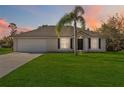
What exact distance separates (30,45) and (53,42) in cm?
241

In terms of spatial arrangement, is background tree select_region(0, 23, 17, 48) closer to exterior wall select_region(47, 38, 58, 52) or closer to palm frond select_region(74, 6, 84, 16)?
exterior wall select_region(47, 38, 58, 52)

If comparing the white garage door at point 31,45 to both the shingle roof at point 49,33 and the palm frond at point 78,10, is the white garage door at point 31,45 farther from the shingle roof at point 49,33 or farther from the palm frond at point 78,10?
the palm frond at point 78,10

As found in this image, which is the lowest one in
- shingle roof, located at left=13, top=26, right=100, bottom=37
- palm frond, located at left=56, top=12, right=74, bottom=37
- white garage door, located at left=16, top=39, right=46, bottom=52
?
white garage door, located at left=16, top=39, right=46, bottom=52

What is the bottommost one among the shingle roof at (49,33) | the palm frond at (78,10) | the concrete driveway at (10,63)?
the concrete driveway at (10,63)

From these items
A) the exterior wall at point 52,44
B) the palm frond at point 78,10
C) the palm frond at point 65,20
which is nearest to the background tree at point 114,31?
the exterior wall at point 52,44

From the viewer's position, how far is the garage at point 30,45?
119ft

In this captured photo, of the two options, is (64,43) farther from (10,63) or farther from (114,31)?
(10,63)

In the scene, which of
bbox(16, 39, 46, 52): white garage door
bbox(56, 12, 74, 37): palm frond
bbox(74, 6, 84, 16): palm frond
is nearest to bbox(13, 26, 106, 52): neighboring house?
bbox(16, 39, 46, 52): white garage door

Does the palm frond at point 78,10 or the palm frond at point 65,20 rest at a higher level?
the palm frond at point 78,10

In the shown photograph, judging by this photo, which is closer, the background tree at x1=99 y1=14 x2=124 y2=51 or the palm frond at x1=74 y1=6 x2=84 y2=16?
the palm frond at x1=74 y1=6 x2=84 y2=16

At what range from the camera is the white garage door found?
3619 centimetres

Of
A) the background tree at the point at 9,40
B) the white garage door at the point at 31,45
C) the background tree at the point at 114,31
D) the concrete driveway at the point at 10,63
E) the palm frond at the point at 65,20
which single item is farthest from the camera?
the background tree at the point at 9,40

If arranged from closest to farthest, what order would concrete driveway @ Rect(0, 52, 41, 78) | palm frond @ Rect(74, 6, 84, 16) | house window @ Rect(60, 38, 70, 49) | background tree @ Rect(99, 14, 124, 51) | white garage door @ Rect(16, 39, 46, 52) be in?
concrete driveway @ Rect(0, 52, 41, 78)
palm frond @ Rect(74, 6, 84, 16)
house window @ Rect(60, 38, 70, 49)
white garage door @ Rect(16, 39, 46, 52)
background tree @ Rect(99, 14, 124, 51)

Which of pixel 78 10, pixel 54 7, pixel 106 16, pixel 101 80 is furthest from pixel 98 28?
pixel 101 80
